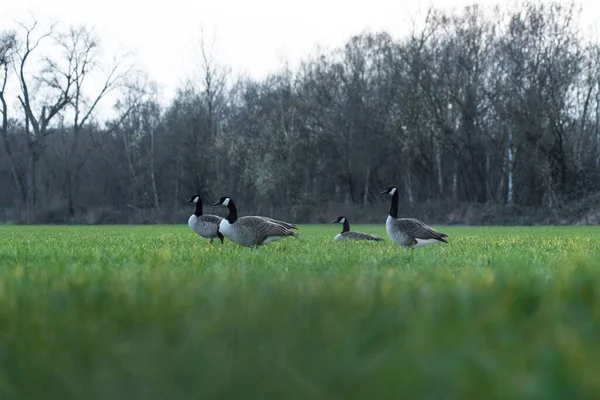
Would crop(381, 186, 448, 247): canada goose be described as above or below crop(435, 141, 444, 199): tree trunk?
below

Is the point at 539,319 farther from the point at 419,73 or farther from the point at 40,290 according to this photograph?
the point at 419,73

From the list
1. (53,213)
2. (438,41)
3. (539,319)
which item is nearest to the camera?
(539,319)

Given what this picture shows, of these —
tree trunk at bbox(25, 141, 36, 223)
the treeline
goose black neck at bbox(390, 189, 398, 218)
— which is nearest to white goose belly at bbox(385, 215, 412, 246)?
goose black neck at bbox(390, 189, 398, 218)

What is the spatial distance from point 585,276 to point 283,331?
2633mm

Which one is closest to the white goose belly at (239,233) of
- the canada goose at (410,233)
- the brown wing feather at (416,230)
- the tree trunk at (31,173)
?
the canada goose at (410,233)

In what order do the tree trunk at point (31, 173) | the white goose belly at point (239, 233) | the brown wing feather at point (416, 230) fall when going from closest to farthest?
the white goose belly at point (239, 233)
the brown wing feather at point (416, 230)
the tree trunk at point (31, 173)

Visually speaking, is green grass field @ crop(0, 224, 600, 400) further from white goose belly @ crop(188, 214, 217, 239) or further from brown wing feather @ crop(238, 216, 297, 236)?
white goose belly @ crop(188, 214, 217, 239)

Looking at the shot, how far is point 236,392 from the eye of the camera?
4.99 ft

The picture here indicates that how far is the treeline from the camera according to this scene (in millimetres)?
41719

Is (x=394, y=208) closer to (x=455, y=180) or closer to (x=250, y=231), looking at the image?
(x=250, y=231)

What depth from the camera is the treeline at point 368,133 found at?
41.7 m

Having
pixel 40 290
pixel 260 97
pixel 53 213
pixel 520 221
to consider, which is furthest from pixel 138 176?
pixel 40 290

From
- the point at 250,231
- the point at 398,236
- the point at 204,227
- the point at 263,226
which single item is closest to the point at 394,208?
the point at 398,236

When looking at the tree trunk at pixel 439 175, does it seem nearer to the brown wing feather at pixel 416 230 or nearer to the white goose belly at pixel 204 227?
the white goose belly at pixel 204 227
